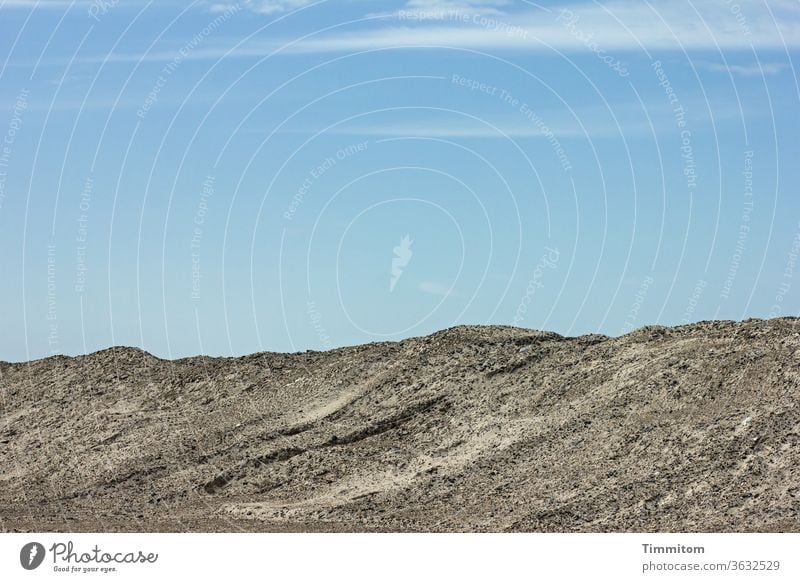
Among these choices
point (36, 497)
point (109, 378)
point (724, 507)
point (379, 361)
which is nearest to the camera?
point (724, 507)

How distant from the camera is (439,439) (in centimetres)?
2675

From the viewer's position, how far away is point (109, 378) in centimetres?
3419

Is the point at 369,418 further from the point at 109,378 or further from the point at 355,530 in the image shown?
the point at 109,378

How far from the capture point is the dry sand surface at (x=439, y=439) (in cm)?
2239

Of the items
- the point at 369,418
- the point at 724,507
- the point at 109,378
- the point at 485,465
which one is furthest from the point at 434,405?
the point at 109,378

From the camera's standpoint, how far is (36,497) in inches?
1058

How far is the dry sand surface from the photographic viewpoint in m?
22.4

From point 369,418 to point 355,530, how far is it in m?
6.25
